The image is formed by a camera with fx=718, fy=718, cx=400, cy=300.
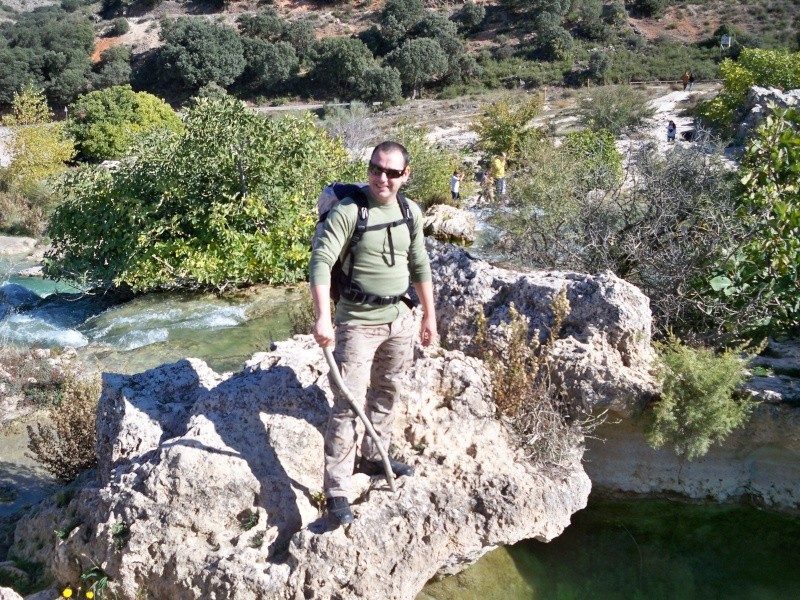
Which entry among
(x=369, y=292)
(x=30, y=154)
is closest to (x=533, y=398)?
(x=369, y=292)

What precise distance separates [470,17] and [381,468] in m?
56.1

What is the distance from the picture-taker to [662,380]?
14.9ft

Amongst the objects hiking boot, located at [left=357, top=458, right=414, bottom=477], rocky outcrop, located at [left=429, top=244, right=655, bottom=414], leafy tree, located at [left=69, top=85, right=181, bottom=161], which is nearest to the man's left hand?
hiking boot, located at [left=357, top=458, right=414, bottom=477]

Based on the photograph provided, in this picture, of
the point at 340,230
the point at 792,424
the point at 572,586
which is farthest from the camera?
the point at 792,424

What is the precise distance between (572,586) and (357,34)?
5527 cm

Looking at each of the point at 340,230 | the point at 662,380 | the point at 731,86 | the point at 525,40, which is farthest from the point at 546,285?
the point at 525,40

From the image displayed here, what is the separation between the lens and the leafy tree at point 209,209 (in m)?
10.8

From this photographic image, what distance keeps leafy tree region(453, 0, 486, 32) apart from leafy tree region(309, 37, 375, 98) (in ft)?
36.0

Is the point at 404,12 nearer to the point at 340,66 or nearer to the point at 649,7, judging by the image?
the point at 340,66

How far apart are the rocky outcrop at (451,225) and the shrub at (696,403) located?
34.1 feet

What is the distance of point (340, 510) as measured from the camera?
350 centimetres

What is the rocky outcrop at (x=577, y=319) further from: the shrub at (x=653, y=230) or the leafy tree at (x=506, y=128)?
the leafy tree at (x=506, y=128)

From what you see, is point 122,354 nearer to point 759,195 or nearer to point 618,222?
point 618,222

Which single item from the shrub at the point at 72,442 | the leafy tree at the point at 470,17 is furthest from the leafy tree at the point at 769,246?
the leafy tree at the point at 470,17
